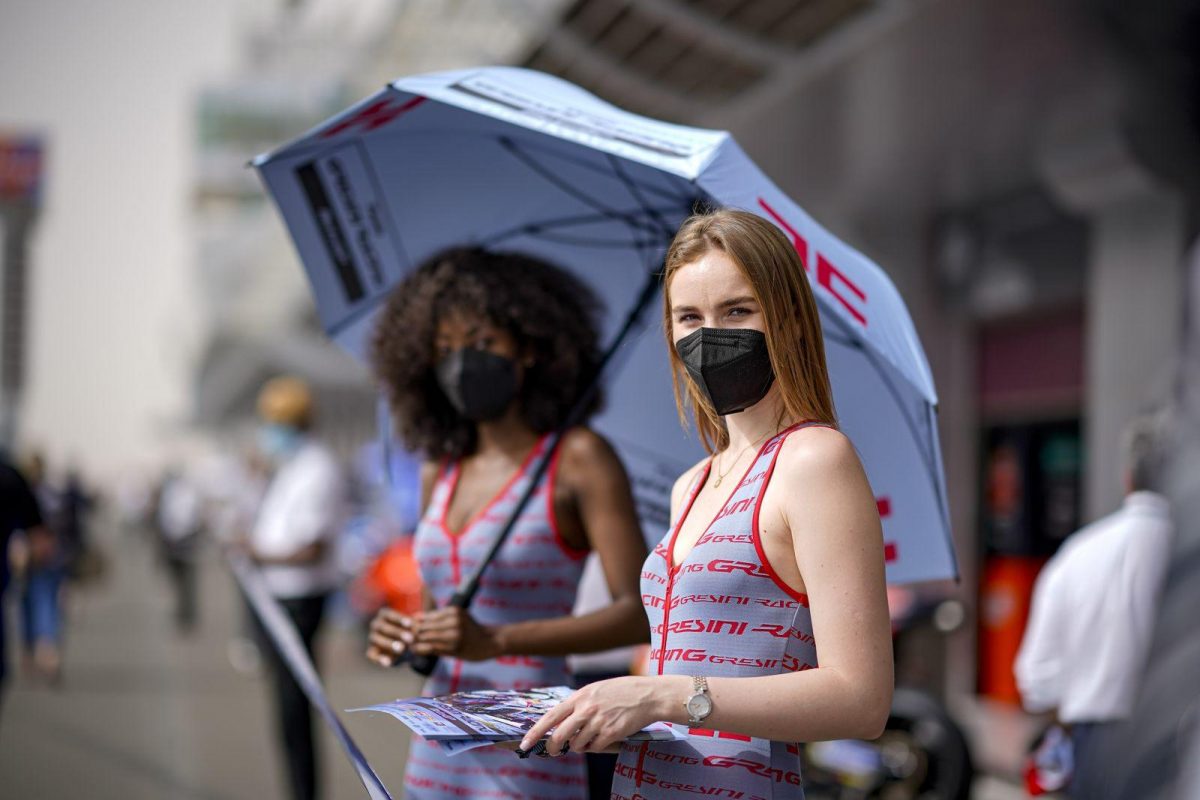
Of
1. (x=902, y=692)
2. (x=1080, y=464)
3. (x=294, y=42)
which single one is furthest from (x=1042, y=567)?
(x=294, y=42)

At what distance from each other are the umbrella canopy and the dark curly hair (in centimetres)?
23

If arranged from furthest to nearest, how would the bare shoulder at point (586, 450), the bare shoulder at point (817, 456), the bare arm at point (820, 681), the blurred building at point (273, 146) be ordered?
the blurred building at point (273, 146) < the bare shoulder at point (586, 450) < the bare shoulder at point (817, 456) < the bare arm at point (820, 681)

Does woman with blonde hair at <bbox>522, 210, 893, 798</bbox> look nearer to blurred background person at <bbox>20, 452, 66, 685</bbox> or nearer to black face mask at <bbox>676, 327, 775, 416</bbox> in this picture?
black face mask at <bbox>676, 327, 775, 416</bbox>

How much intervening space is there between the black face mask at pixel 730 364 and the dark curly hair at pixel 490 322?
1270 mm

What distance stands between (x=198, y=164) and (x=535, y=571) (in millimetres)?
114069

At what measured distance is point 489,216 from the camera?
13.4ft

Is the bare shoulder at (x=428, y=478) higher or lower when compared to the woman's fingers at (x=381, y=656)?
higher

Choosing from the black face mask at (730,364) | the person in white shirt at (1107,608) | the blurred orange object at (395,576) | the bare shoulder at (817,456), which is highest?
the black face mask at (730,364)

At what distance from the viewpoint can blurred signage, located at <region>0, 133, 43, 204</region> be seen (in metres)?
56.8

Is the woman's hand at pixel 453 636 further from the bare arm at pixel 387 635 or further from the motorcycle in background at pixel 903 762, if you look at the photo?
the motorcycle in background at pixel 903 762

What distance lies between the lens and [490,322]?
358 cm

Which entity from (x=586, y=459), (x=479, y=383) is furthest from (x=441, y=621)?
(x=479, y=383)

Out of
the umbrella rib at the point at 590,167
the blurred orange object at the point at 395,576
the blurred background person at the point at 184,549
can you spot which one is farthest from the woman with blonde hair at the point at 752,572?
the blurred background person at the point at 184,549

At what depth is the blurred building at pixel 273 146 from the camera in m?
31.2
